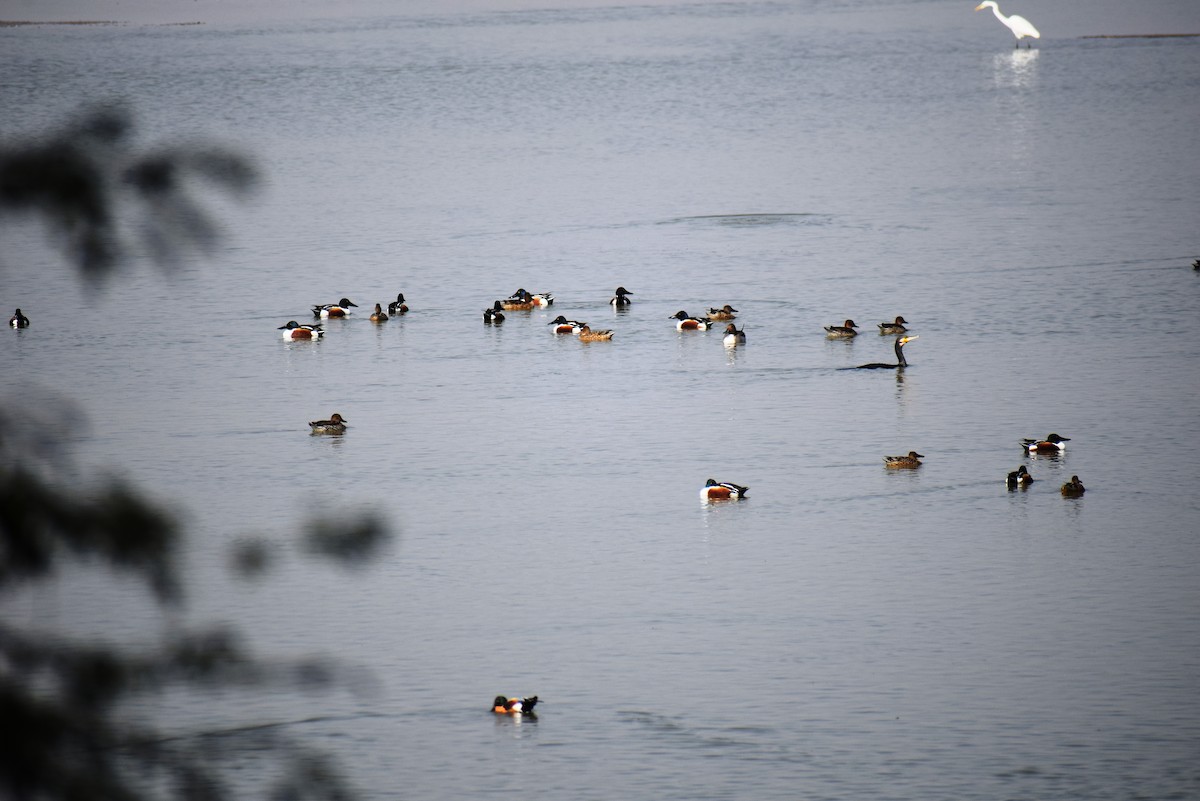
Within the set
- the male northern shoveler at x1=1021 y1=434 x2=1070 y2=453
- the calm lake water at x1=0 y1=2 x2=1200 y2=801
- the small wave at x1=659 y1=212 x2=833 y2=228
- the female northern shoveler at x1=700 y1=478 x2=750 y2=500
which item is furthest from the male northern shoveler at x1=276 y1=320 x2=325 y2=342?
the small wave at x1=659 y1=212 x2=833 y2=228

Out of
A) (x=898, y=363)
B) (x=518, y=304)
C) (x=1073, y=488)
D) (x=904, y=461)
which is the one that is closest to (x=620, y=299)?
(x=518, y=304)

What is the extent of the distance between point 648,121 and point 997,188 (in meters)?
20.6

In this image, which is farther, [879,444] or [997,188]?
[997,188]

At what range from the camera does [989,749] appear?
12.0 metres

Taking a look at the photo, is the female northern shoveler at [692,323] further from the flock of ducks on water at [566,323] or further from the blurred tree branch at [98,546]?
the blurred tree branch at [98,546]

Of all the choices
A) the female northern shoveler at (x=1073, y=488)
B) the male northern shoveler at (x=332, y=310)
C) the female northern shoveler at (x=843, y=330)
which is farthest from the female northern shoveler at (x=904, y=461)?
the male northern shoveler at (x=332, y=310)

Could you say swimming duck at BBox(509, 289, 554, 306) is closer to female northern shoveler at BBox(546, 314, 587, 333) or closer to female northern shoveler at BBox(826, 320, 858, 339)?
female northern shoveler at BBox(546, 314, 587, 333)

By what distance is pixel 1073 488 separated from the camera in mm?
17094

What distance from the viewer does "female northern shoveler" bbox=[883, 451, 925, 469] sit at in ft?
59.8

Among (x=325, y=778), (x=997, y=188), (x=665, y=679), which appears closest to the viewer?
(x=325, y=778)

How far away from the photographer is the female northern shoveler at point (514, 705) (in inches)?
486

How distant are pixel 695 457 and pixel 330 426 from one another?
4364mm

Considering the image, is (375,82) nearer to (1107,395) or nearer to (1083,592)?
(1107,395)

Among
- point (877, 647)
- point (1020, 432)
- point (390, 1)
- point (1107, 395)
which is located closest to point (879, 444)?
point (1020, 432)
